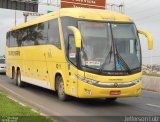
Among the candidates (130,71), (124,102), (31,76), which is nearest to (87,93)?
(130,71)

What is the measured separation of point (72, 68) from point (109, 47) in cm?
145

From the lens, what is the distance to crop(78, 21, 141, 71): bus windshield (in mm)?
14844

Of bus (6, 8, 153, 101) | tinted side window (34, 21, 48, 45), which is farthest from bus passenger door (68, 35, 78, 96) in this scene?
tinted side window (34, 21, 48, 45)

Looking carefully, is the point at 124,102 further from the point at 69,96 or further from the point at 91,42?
the point at 91,42

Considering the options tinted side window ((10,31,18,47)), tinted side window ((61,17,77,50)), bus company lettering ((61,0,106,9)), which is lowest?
tinted side window ((10,31,18,47))

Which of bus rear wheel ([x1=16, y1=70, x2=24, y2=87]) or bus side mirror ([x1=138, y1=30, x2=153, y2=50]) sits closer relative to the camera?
bus side mirror ([x1=138, y1=30, x2=153, y2=50])

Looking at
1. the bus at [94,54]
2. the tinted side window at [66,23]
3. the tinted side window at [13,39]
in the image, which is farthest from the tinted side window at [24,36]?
the tinted side window at [66,23]

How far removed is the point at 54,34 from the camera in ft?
56.7

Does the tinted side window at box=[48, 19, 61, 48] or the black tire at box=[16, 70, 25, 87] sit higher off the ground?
the tinted side window at box=[48, 19, 61, 48]

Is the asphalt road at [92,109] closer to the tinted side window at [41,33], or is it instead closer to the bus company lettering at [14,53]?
the tinted side window at [41,33]

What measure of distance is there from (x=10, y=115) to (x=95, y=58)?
4.48 metres

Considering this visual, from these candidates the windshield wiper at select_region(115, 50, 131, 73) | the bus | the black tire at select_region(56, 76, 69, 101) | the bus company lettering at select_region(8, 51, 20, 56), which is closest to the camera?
the bus

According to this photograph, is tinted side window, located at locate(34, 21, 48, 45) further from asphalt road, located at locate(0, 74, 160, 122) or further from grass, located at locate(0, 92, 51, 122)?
grass, located at locate(0, 92, 51, 122)

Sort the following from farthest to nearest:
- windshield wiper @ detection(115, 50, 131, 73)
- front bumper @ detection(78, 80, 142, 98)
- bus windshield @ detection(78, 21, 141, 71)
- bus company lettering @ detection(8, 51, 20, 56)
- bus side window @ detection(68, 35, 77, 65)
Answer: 1. bus company lettering @ detection(8, 51, 20, 56)
2. bus side window @ detection(68, 35, 77, 65)
3. windshield wiper @ detection(115, 50, 131, 73)
4. bus windshield @ detection(78, 21, 141, 71)
5. front bumper @ detection(78, 80, 142, 98)
